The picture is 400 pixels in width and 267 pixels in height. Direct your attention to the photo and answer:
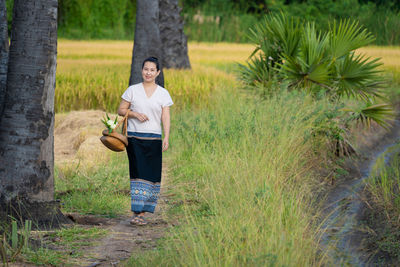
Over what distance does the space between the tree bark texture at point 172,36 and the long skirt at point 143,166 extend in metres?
10.9

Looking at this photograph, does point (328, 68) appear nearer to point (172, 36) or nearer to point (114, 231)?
point (172, 36)

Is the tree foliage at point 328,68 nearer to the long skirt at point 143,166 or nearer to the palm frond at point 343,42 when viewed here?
the palm frond at point 343,42

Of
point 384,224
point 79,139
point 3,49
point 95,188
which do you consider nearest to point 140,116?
point 3,49

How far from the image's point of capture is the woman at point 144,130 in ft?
20.1

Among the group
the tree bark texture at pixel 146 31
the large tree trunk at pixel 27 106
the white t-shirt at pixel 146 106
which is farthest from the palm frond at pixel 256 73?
the large tree trunk at pixel 27 106

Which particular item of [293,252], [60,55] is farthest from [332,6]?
[293,252]

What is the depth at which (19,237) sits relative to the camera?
5.26m

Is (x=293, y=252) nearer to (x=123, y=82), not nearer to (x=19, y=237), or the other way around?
(x=19, y=237)

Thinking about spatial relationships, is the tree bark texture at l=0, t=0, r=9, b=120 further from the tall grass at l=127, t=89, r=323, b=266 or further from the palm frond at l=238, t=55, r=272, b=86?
the palm frond at l=238, t=55, r=272, b=86

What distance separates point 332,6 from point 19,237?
27.0 metres

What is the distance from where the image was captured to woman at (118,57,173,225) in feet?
20.1

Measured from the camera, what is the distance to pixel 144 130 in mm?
6141

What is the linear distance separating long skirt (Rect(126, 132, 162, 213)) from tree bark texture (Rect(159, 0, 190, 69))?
35.7 ft

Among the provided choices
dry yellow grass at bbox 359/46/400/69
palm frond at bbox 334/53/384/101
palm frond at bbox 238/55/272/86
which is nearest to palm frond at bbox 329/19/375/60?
palm frond at bbox 334/53/384/101
